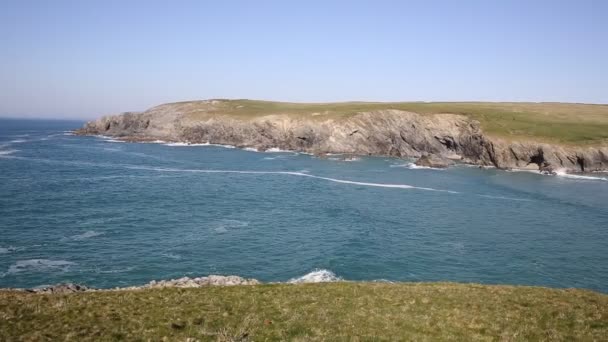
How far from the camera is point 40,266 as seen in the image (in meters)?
44.2

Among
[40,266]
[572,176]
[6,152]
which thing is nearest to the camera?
[40,266]

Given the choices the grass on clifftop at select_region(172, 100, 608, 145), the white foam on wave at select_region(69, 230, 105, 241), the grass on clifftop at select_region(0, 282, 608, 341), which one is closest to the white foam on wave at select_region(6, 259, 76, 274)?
the white foam on wave at select_region(69, 230, 105, 241)

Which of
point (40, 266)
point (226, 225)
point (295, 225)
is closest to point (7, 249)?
point (40, 266)

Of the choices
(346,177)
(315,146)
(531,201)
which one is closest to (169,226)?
(346,177)

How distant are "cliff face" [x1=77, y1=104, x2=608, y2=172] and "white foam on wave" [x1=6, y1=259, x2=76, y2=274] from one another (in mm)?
118734

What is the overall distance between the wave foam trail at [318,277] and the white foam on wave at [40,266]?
22943 millimetres

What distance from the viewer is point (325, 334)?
1983 cm

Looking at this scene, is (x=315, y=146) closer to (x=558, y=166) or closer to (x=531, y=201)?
(x=558, y=166)

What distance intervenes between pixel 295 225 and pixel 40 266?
102ft

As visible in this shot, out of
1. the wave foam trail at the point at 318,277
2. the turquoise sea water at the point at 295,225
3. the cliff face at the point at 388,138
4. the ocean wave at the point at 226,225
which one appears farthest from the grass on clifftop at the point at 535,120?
the wave foam trail at the point at 318,277

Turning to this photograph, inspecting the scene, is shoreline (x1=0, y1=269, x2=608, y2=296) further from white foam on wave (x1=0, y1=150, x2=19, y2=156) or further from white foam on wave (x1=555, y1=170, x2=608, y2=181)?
white foam on wave (x1=0, y1=150, x2=19, y2=156)

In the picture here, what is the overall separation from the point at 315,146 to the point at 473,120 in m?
56.2

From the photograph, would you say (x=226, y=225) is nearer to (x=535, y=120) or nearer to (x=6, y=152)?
(x=6, y=152)

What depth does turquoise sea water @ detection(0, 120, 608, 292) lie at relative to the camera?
45.7m
